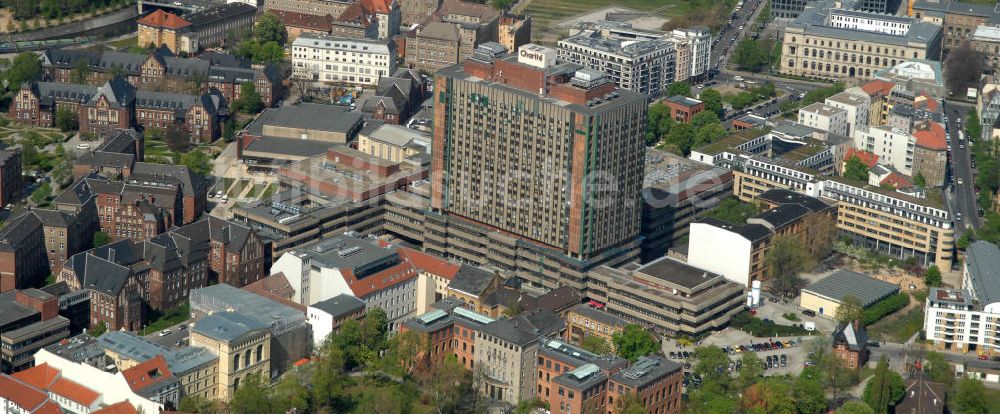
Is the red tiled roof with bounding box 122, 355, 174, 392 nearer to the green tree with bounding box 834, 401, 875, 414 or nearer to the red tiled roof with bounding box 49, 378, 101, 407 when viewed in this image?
the red tiled roof with bounding box 49, 378, 101, 407

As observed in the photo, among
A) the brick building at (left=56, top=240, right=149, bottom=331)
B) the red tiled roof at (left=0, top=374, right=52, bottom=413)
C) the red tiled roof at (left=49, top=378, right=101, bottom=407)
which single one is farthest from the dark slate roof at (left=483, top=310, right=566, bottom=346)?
the red tiled roof at (left=0, top=374, right=52, bottom=413)

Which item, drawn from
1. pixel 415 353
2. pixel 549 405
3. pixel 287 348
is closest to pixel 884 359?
pixel 549 405

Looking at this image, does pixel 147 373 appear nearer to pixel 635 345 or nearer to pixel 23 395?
pixel 23 395

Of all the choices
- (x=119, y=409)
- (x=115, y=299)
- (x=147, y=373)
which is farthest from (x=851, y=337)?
(x=115, y=299)

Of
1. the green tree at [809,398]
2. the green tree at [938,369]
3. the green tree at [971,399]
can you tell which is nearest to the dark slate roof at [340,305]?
the green tree at [809,398]

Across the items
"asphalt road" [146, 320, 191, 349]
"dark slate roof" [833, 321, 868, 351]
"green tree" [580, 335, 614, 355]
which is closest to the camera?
"asphalt road" [146, 320, 191, 349]

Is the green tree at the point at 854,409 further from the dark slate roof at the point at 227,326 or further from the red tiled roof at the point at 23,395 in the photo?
the red tiled roof at the point at 23,395
